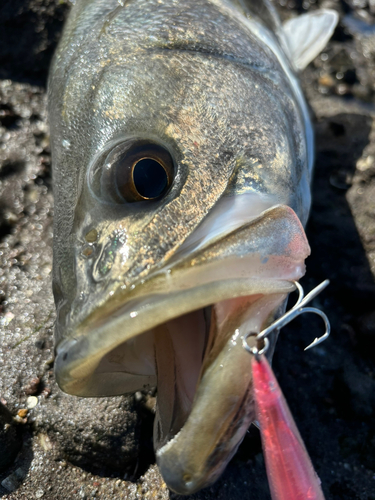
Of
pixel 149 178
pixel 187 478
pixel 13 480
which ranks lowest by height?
pixel 13 480

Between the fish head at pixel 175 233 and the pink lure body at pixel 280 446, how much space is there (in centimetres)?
6

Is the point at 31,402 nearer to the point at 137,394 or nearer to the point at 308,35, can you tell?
the point at 137,394

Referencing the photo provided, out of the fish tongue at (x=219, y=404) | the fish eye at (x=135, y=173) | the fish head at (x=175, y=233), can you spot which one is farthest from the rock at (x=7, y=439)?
the fish eye at (x=135, y=173)

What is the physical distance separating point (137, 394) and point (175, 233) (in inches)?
40.7

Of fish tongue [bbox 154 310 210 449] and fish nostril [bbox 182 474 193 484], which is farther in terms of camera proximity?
fish tongue [bbox 154 310 210 449]

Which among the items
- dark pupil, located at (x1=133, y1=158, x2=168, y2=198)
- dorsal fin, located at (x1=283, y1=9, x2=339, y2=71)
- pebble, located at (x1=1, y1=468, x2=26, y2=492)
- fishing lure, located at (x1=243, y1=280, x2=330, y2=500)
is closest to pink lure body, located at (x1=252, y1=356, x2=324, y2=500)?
fishing lure, located at (x1=243, y1=280, x2=330, y2=500)

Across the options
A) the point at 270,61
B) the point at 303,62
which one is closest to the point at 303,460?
the point at 270,61

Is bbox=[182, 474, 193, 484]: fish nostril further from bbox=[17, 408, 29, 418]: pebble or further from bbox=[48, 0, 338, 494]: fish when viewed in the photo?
bbox=[17, 408, 29, 418]: pebble

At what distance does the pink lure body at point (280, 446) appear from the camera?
1.12 metres

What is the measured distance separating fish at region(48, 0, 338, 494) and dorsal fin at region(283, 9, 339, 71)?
1524 mm

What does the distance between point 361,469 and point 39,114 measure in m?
2.95

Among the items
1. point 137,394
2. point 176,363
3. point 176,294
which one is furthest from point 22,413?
point 176,294

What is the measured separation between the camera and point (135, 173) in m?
1.32

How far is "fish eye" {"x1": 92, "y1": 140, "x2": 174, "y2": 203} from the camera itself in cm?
130
